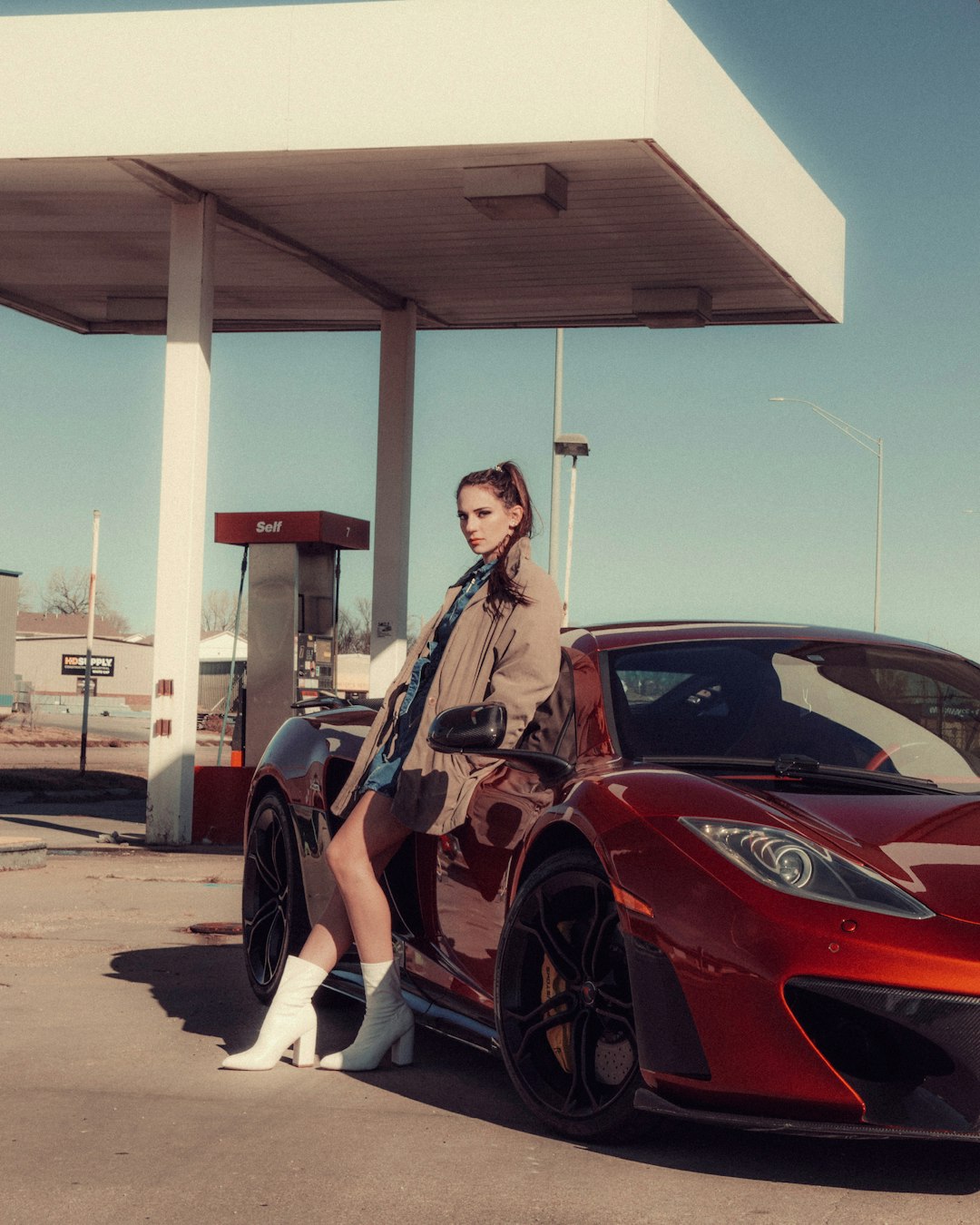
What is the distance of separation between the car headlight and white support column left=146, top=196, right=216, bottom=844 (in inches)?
379

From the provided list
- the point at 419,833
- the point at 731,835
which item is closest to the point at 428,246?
the point at 419,833

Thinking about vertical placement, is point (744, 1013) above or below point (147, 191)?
below

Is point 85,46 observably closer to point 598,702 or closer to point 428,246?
point 428,246

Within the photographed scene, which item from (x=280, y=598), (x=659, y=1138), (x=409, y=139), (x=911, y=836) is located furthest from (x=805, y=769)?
(x=280, y=598)

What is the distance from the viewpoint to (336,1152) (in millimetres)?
4234

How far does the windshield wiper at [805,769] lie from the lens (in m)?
4.42

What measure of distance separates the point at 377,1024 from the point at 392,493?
489 inches

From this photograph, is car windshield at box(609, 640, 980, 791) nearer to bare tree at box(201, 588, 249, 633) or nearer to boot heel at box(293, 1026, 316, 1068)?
boot heel at box(293, 1026, 316, 1068)

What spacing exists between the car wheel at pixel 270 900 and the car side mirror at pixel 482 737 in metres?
1.58

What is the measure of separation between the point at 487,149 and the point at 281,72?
156 centimetres

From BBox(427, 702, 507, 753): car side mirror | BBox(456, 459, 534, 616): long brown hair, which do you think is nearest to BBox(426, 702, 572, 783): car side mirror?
BBox(427, 702, 507, 753): car side mirror

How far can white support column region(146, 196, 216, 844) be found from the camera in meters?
13.3

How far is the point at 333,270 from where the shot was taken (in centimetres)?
1625

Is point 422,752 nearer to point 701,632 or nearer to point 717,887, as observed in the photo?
point 701,632
